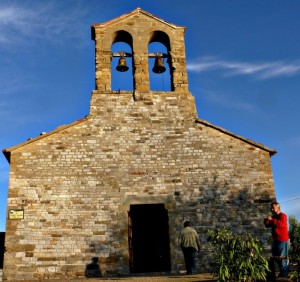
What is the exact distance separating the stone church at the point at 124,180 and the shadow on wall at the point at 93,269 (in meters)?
0.06

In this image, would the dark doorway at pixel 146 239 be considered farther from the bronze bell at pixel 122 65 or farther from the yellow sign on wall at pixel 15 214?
the bronze bell at pixel 122 65

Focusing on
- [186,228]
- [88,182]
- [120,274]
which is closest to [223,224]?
[186,228]

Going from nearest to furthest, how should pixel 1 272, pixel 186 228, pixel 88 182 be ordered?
pixel 186 228
pixel 1 272
pixel 88 182

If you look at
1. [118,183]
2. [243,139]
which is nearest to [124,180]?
[118,183]

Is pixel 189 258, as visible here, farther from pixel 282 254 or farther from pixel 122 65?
pixel 122 65

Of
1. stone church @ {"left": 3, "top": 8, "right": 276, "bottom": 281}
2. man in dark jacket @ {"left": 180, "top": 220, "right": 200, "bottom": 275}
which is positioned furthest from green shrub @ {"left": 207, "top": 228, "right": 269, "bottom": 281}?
stone church @ {"left": 3, "top": 8, "right": 276, "bottom": 281}

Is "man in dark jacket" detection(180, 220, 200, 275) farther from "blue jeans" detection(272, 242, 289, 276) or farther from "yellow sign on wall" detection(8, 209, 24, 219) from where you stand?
"yellow sign on wall" detection(8, 209, 24, 219)

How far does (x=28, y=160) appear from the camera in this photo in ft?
37.5

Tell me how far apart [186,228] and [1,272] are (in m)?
5.07

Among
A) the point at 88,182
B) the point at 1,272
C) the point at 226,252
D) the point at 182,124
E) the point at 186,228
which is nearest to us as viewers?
the point at 226,252

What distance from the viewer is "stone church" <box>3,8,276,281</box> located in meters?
10.6

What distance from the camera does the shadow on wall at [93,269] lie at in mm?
10336

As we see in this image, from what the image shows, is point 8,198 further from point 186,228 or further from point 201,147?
point 201,147

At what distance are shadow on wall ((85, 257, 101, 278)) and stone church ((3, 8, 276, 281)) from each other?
56mm
